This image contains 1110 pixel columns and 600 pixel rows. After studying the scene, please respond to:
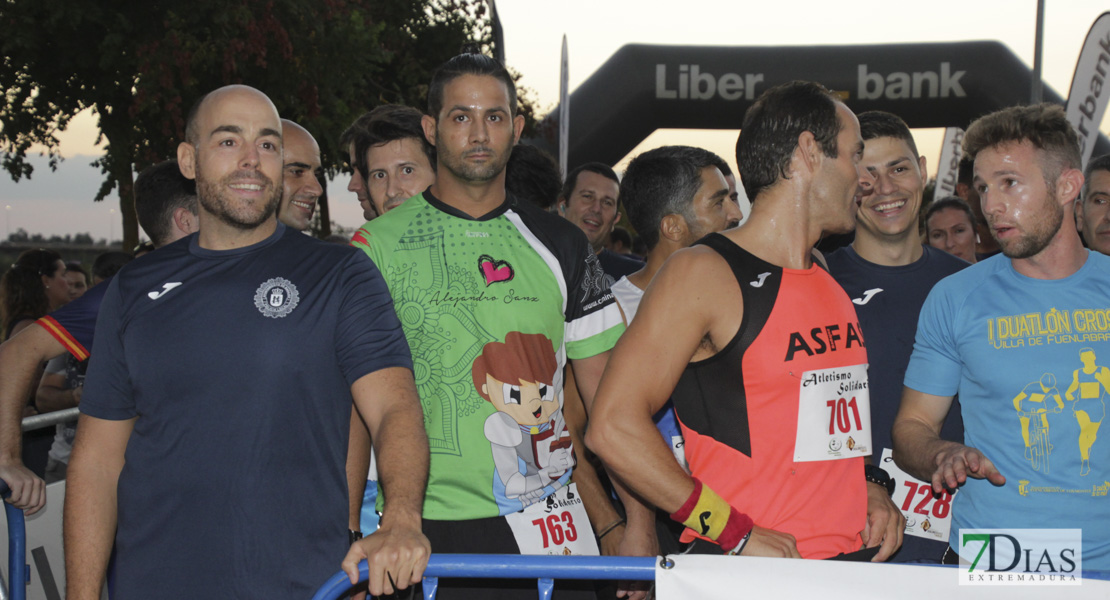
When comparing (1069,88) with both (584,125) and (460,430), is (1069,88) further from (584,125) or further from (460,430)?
(460,430)

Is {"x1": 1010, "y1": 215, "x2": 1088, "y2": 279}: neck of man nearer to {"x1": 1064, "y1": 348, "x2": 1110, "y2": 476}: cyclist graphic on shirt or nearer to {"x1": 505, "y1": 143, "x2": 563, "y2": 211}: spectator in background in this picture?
{"x1": 1064, "y1": 348, "x2": 1110, "y2": 476}: cyclist graphic on shirt

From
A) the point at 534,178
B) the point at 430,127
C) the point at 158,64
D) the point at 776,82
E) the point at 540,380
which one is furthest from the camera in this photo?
the point at 776,82

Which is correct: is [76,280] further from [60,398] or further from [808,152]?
[808,152]

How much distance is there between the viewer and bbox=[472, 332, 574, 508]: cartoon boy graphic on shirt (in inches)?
111

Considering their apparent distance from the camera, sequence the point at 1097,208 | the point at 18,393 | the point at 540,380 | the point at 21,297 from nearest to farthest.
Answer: the point at 540,380, the point at 18,393, the point at 1097,208, the point at 21,297

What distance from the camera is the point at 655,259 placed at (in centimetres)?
390

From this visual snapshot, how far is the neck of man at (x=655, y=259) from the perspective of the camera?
151 inches

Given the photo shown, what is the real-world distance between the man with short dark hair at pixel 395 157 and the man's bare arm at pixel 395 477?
5.11 feet

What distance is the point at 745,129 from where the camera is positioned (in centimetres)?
267

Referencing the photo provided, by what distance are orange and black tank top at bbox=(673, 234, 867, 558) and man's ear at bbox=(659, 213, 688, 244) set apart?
145 cm

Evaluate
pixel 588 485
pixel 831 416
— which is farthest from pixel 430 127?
pixel 831 416

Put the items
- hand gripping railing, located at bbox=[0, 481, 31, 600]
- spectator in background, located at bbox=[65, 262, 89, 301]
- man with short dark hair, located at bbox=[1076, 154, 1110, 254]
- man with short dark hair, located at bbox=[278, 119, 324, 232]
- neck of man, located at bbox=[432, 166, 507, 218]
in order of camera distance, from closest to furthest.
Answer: neck of man, located at bbox=[432, 166, 507, 218]
hand gripping railing, located at bbox=[0, 481, 31, 600]
man with short dark hair, located at bbox=[278, 119, 324, 232]
man with short dark hair, located at bbox=[1076, 154, 1110, 254]
spectator in background, located at bbox=[65, 262, 89, 301]

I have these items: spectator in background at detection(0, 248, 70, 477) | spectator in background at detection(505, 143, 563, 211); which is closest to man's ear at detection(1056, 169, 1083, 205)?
spectator in background at detection(505, 143, 563, 211)

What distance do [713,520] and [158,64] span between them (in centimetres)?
910
